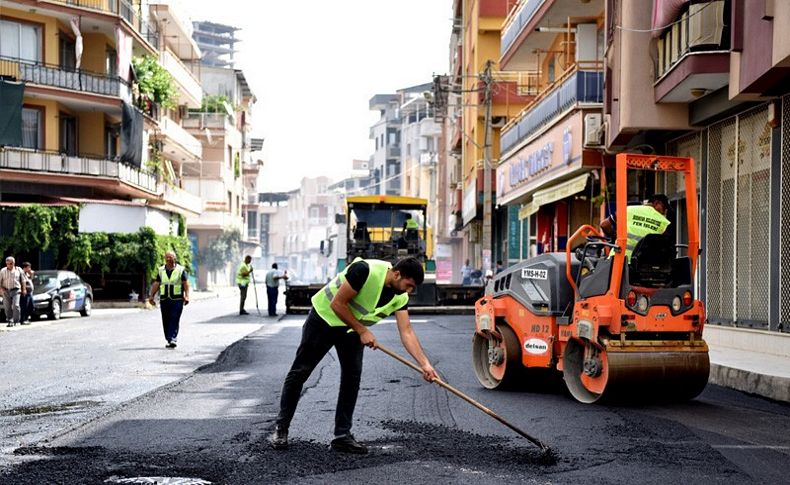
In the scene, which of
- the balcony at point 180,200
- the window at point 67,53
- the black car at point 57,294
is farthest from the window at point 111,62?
the black car at point 57,294

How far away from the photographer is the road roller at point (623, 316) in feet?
35.2

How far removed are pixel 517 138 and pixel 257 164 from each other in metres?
73.6

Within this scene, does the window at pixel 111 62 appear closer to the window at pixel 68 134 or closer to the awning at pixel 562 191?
the window at pixel 68 134

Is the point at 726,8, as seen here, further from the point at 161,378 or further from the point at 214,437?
the point at 214,437

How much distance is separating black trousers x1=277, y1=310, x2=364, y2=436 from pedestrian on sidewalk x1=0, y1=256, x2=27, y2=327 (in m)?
21.0

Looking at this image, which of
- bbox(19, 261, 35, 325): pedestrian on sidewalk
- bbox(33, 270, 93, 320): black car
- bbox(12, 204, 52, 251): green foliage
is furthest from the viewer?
bbox(12, 204, 52, 251): green foliage

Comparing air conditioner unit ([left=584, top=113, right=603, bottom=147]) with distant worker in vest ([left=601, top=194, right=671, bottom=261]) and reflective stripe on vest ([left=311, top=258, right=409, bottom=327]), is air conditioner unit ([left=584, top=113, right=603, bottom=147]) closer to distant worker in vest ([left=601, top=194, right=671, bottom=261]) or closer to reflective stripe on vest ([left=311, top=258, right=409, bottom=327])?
distant worker in vest ([left=601, top=194, right=671, bottom=261])

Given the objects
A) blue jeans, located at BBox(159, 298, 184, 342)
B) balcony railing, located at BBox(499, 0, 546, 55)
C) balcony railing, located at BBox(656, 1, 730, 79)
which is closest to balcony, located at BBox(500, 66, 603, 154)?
balcony railing, located at BBox(499, 0, 546, 55)

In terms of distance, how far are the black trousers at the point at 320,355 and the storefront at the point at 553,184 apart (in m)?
16.7

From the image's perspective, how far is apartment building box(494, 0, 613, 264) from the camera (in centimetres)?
2477

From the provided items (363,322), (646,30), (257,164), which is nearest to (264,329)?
(646,30)

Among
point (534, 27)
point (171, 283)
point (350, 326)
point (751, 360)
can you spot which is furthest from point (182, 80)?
point (350, 326)

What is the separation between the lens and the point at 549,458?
7.61 m

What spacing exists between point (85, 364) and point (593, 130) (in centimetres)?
1218
